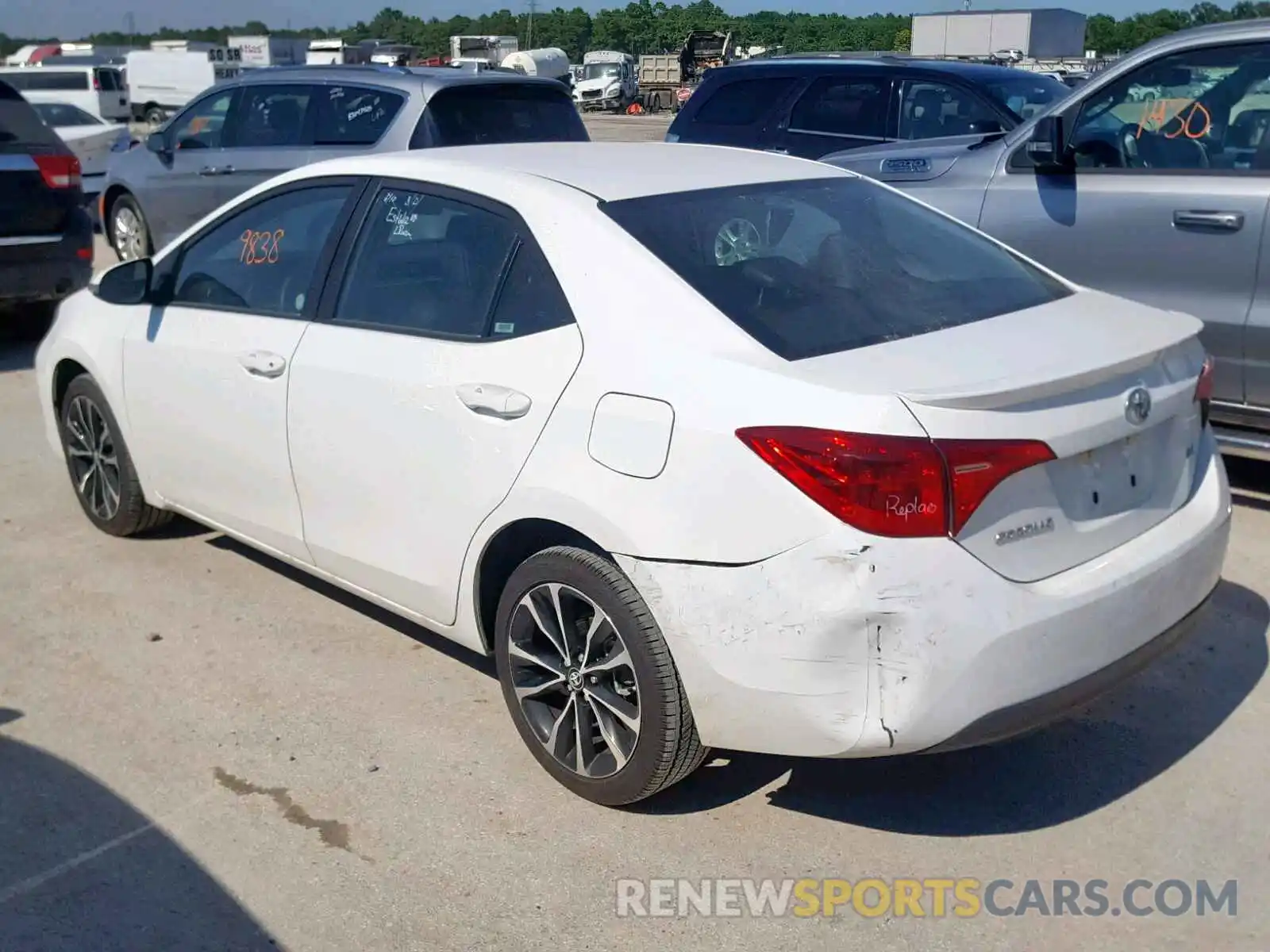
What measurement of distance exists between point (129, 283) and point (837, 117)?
19.1ft

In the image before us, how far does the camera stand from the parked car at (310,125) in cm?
900

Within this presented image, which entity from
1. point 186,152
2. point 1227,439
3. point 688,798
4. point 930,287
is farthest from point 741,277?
point 186,152

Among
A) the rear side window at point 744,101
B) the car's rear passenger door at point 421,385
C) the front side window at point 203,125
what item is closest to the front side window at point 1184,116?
the car's rear passenger door at point 421,385

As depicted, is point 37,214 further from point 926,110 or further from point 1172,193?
point 1172,193

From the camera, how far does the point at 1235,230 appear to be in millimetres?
5395

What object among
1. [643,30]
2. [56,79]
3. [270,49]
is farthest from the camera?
[643,30]

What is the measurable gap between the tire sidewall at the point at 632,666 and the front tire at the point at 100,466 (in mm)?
2293

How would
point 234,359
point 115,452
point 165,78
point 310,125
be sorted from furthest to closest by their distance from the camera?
point 165,78, point 310,125, point 115,452, point 234,359

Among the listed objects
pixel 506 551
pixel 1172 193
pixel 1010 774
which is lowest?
pixel 1010 774

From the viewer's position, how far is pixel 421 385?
376 centimetres

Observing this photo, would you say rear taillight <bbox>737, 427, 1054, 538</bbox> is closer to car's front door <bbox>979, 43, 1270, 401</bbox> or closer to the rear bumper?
the rear bumper

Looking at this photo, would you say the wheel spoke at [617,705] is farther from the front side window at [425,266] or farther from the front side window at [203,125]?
the front side window at [203,125]

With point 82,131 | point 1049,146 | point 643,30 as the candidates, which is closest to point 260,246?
point 1049,146

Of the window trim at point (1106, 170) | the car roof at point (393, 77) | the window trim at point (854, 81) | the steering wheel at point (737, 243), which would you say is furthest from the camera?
the window trim at point (854, 81)
